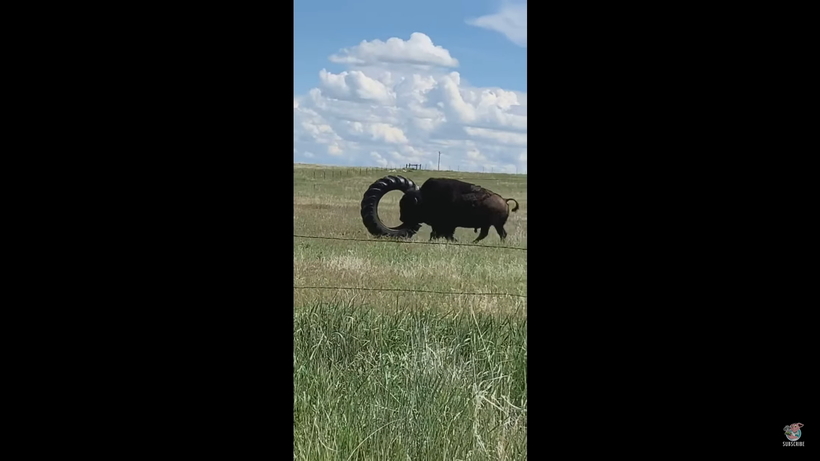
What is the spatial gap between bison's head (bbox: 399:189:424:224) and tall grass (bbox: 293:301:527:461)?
49cm

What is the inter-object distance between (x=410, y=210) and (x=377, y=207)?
0.52 feet

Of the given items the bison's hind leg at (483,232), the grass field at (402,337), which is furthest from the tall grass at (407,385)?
the bison's hind leg at (483,232)

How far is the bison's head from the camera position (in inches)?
91.0

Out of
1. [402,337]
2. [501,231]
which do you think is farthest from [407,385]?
[501,231]

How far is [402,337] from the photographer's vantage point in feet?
6.11

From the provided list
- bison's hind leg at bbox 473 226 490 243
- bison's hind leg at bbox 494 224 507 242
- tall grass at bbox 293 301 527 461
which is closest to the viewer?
tall grass at bbox 293 301 527 461

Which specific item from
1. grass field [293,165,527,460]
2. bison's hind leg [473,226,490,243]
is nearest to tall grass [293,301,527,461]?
grass field [293,165,527,460]

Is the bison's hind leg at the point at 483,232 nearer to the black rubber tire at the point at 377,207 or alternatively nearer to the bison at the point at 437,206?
the bison at the point at 437,206

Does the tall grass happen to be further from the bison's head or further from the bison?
the bison's head

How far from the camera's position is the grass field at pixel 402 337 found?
56.2 inches

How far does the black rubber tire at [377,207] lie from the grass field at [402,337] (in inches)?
1.2

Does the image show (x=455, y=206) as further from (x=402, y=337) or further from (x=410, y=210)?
(x=402, y=337)
